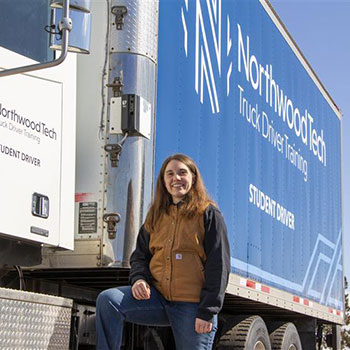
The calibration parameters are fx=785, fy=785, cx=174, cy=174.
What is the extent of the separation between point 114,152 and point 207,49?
185 centimetres

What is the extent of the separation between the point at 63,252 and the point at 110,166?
25.4 inches

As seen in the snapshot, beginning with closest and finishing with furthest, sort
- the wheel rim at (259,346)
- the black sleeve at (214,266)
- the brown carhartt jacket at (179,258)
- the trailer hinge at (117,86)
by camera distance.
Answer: the black sleeve at (214,266) < the brown carhartt jacket at (179,258) < the trailer hinge at (117,86) < the wheel rim at (259,346)

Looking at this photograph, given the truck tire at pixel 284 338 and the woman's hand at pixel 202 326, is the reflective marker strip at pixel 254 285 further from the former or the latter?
the woman's hand at pixel 202 326

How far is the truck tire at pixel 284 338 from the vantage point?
834cm

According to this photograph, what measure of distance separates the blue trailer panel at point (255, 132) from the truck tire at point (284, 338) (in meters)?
0.48

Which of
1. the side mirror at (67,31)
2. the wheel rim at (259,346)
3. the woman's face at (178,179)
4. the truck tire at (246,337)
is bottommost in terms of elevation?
the wheel rim at (259,346)

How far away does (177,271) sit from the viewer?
13.9ft

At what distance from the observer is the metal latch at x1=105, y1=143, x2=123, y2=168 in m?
5.18

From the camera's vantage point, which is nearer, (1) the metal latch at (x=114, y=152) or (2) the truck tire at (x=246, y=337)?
(1) the metal latch at (x=114, y=152)

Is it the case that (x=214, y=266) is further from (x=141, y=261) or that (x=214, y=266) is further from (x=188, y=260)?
(x=141, y=261)

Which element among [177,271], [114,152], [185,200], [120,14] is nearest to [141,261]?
[177,271]

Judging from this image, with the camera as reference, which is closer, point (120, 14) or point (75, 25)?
point (75, 25)

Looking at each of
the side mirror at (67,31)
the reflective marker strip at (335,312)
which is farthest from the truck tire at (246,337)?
the side mirror at (67,31)

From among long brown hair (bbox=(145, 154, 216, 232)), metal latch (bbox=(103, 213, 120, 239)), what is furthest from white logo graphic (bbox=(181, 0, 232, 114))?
long brown hair (bbox=(145, 154, 216, 232))
